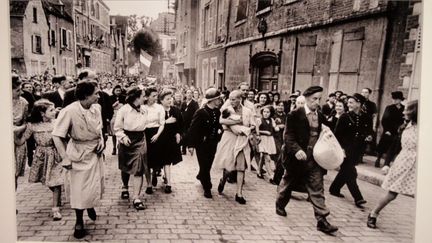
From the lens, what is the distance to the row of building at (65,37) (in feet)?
10.9

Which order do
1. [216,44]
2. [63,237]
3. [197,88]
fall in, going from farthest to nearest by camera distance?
[197,88]
[216,44]
[63,237]

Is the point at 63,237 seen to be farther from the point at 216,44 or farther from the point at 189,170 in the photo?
the point at 216,44

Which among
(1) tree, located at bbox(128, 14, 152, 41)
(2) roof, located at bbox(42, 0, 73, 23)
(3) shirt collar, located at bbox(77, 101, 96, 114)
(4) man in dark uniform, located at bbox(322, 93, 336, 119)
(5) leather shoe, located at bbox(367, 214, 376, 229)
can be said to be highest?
(2) roof, located at bbox(42, 0, 73, 23)

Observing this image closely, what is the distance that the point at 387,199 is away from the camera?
2945mm

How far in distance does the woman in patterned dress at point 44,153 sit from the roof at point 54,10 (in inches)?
40.4

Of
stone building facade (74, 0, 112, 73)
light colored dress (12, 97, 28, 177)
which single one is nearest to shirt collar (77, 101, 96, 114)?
light colored dress (12, 97, 28, 177)

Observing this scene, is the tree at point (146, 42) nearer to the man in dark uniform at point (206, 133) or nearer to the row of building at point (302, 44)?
the row of building at point (302, 44)

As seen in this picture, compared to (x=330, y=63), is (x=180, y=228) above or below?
below

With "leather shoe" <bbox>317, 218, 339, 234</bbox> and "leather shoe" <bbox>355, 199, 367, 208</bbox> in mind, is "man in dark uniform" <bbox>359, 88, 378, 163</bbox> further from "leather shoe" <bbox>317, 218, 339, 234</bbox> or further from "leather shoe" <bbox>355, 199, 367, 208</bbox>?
"leather shoe" <bbox>317, 218, 339, 234</bbox>

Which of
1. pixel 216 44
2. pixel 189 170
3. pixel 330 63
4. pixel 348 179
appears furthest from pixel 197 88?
pixel 348 179

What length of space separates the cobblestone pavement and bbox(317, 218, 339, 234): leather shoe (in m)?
0.05

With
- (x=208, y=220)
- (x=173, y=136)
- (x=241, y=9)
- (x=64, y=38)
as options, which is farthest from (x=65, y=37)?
(x=208, y=220)

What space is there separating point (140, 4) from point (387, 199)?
313cm

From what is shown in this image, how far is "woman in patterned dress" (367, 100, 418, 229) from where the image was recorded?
9.27 ft
